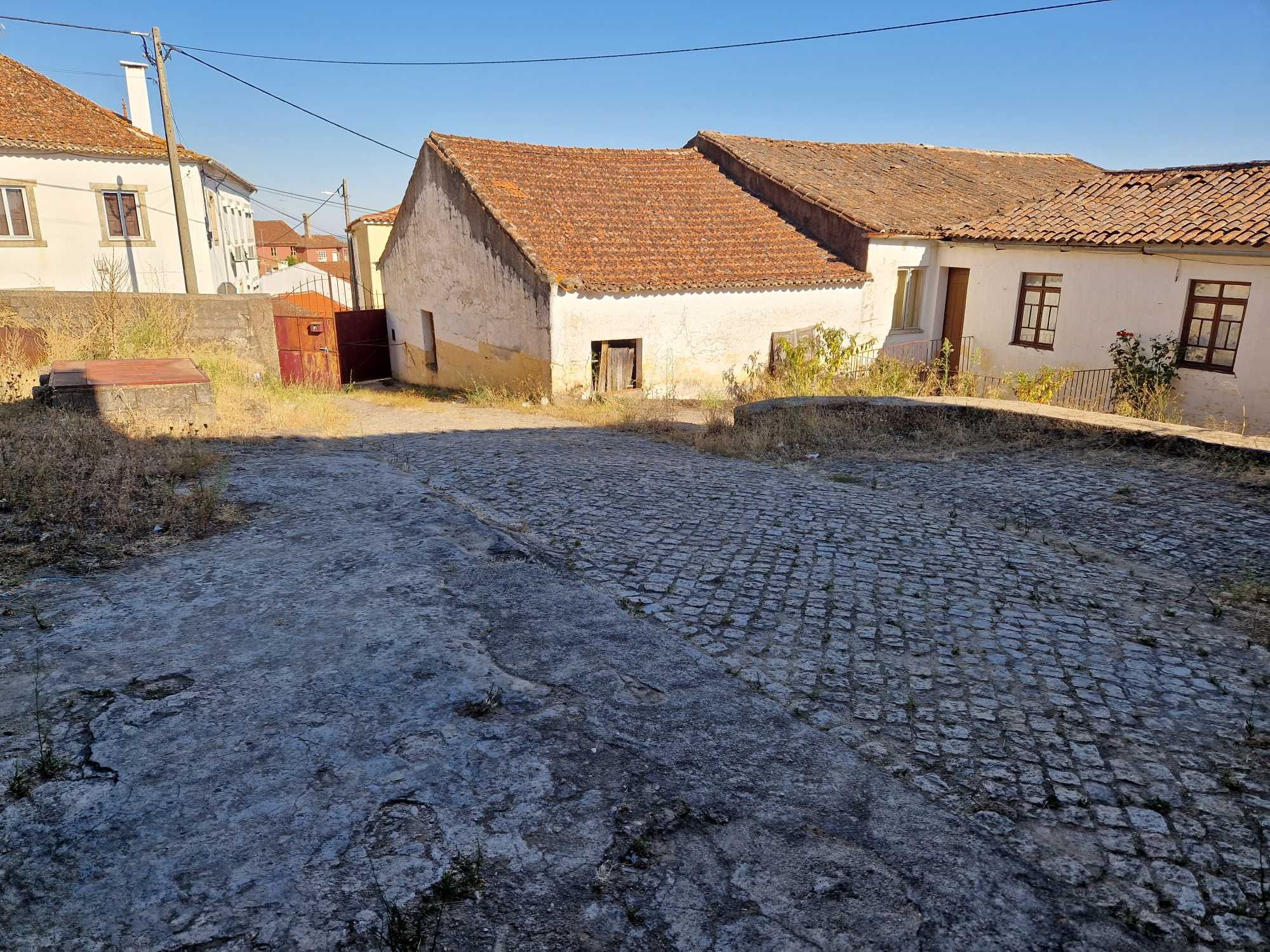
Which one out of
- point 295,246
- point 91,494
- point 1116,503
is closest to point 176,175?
point 91,494

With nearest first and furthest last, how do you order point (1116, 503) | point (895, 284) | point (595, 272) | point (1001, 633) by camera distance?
point (1001, 633), point (1116, 503), point (595, 272), point (895, 284)

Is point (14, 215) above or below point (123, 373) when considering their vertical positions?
above

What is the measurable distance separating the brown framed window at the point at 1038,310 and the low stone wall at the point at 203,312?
47.9ft

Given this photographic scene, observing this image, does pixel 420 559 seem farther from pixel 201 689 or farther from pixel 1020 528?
pixel 1020 528

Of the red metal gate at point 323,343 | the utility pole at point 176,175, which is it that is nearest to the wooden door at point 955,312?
the red metal gate at point 323,343

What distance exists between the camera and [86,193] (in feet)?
66.7

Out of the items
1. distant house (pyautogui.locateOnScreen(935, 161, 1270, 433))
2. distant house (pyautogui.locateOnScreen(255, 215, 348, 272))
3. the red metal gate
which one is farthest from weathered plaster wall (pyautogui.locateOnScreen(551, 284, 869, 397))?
distant house (pyautogui.locateOnScreen(255, 215, 348, 272))

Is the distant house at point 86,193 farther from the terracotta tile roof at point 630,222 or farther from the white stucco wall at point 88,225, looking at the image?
the terracotta tile roof at point 630,222

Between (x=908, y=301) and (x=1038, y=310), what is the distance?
10.5 feet

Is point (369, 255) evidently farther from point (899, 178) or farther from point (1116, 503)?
point (1116, 503)

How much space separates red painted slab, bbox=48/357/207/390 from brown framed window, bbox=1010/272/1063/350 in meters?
14.7

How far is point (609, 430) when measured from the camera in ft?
40.3

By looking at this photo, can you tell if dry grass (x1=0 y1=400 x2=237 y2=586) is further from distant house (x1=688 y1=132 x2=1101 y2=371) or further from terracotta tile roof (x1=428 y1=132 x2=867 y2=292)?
distant house (x1=688 y1=132 x2=1101 y2=371)

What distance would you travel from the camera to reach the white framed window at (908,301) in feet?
59.0
